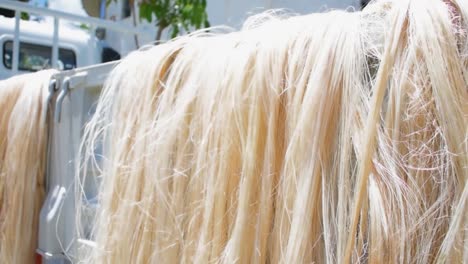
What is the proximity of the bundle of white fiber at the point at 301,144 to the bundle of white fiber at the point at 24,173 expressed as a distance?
24.5 inches

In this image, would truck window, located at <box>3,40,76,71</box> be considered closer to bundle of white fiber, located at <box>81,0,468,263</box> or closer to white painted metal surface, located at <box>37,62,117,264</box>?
white painted metal surface, located at <box>37,62,117,264</box>

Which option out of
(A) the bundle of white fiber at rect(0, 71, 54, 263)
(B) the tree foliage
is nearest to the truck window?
(B) the tree foliage

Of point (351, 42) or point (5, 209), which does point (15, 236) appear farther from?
point (351, 42)

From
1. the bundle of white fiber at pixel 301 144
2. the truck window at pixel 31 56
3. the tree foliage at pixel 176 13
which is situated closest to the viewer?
the bundle of white fiber at pixel 301 144

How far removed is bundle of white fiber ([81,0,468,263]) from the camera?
0.70 m

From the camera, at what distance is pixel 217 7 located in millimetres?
4203

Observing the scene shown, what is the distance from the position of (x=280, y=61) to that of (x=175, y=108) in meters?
0.27

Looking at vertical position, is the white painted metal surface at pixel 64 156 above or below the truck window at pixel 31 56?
below

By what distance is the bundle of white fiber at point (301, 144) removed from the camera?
27.6 inches

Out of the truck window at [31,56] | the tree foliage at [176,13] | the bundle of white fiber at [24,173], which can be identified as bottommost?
the bundle of white fiber at [24,173]

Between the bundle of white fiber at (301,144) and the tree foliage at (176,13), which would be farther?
the tree foliage at (176,13)

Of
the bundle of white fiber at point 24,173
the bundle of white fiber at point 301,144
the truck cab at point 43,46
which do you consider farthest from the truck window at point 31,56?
the bundle of white fiber at point 301,144

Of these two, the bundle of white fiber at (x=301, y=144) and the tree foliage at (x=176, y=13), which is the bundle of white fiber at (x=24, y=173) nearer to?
the bundle of white fiber at (x=301, y=144)

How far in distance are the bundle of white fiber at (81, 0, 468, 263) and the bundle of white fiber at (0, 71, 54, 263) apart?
2.04ft
